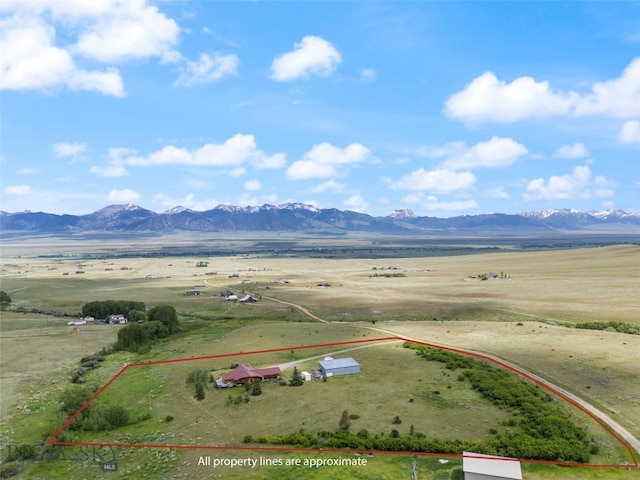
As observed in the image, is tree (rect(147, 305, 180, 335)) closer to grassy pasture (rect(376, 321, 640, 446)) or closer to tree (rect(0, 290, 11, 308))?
grassy pasture (rect(376, 321, 640, 446))

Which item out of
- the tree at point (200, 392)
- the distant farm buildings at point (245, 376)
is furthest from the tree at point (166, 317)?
the tree at point (200, 392)

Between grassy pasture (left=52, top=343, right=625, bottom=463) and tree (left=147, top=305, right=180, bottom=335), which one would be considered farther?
tree (left=147, top=305, right=180, bottom=335)

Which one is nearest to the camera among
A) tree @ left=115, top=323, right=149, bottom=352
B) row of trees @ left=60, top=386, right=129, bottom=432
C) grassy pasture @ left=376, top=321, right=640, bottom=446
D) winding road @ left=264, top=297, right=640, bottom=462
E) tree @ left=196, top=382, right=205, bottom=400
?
winding road @ left=264, top=297, right=640, bottom=462

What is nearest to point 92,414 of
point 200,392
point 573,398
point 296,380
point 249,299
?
point 200,392

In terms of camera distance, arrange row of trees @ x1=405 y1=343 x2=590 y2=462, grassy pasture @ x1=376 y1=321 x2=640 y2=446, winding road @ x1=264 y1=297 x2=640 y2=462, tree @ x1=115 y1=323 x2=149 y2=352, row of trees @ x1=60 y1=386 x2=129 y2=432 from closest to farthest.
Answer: row of trees @ x1=405 y1=343 x2=590 y2=462 → winding road @ x1=264 y1=297 x2=640 y2=462 → row of trees @ x1=60 y1=386 x2=129 y2=432 → grassy pasture @ x1=376 y1=321 x2=640 y2=446 → tree @ x1=115 y1=323 x2=149 y2=352

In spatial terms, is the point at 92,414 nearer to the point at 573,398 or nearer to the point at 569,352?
the point at 573,398

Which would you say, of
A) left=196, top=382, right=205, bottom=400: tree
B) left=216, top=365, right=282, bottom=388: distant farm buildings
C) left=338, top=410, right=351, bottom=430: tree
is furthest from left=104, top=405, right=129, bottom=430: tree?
left=338, top=410, right=351, bottom=430: tree
